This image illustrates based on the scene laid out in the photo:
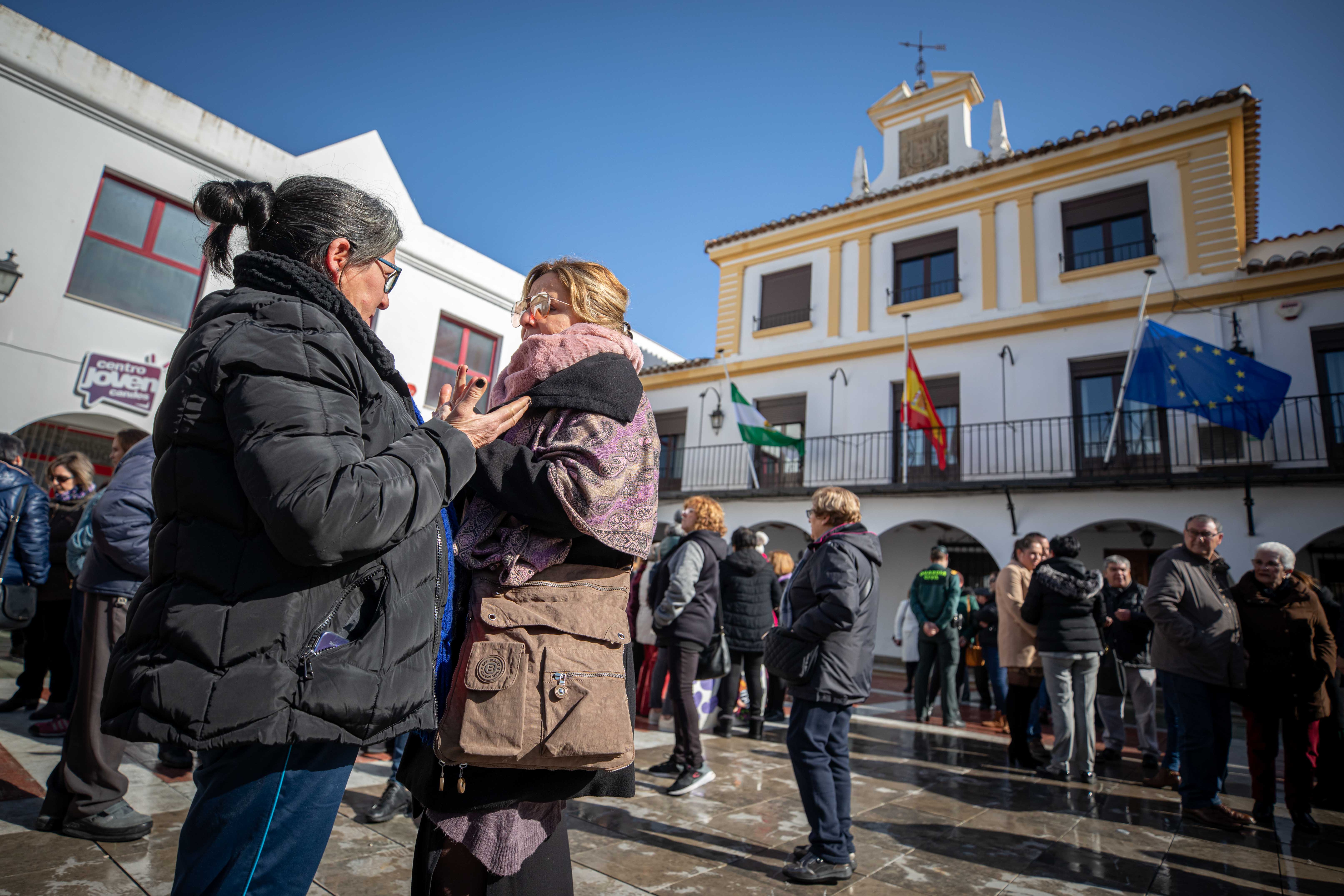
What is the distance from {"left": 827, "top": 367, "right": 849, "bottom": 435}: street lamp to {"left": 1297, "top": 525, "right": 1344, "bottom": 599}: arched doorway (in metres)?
7.87

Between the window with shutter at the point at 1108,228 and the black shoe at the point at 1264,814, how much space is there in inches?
426

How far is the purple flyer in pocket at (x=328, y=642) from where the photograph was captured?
1.12 metres

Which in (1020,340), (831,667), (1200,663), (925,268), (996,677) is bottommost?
(996,677)

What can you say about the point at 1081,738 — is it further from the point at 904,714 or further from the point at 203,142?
the point at 203,142

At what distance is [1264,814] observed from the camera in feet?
13.7

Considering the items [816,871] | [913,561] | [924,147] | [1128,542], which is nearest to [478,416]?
[816,871]

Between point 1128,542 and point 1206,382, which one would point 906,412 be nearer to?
point 1206,382

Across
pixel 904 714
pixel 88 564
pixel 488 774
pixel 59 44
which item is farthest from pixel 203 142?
pixel 904 714

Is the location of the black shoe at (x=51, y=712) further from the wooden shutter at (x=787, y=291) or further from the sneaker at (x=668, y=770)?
the wooden shutter at (x=787, y=291)

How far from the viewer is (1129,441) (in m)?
11.6

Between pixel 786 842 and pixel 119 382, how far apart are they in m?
9.17

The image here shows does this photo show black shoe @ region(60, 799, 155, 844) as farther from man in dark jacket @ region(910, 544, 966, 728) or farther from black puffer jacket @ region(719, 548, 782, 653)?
man in dark jacket @ region(910, 544, 966, 728)

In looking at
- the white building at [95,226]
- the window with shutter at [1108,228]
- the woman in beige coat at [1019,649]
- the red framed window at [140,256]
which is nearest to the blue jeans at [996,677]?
the woman in beige coat at [1019,649]

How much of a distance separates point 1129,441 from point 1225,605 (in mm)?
8431
